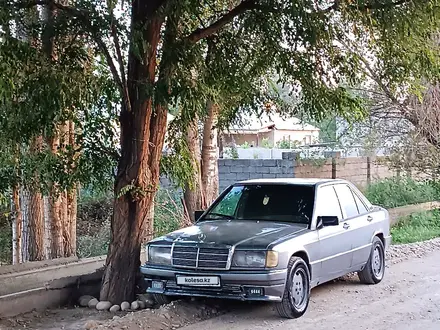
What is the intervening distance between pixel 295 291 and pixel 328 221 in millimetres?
1263

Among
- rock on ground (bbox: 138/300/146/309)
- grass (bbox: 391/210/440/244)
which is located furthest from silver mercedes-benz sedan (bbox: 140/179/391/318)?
grass (bbox: 391/210/440/244)

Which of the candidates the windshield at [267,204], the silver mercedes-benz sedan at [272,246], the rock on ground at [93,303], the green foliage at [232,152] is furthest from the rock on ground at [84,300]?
the green foliage at [232,152]

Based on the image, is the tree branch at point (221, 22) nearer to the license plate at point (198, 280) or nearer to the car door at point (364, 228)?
the license plate at point (198, 280)

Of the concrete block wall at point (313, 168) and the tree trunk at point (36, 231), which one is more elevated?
the concrete block wall at point (313, 168)

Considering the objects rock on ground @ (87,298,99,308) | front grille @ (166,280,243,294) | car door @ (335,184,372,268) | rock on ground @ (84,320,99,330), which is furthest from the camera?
car door @ (335,184,372,268)

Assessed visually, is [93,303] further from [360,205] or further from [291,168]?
[291,168]

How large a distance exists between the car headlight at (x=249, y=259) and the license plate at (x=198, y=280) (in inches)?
11.7

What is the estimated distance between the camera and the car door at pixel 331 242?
911 centimetres

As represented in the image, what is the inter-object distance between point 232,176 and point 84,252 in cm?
488

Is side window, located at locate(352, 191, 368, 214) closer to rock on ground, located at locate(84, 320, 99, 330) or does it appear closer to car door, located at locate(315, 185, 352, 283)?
car door, located at locate(315, 185, 352, 283)

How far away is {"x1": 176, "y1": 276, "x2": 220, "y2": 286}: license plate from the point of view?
8055 millimetres

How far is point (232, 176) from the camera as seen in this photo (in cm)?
1733

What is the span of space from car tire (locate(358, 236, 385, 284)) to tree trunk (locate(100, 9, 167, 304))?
358cm

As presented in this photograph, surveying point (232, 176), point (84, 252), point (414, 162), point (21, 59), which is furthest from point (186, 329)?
point (414, 162)
